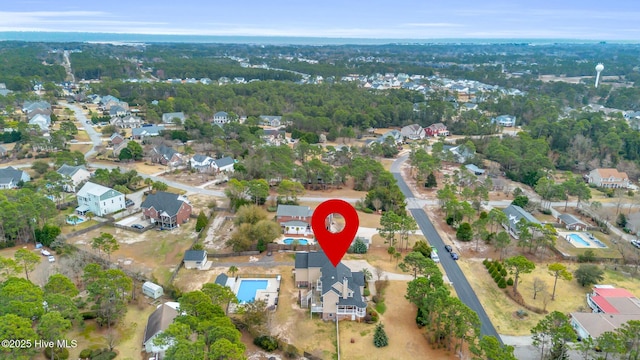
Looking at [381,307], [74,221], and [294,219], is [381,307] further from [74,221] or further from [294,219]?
[74,221]

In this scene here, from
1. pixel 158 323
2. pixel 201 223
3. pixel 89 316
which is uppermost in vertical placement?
pixel 158 323

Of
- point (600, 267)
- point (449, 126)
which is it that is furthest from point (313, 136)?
point (600, 267)

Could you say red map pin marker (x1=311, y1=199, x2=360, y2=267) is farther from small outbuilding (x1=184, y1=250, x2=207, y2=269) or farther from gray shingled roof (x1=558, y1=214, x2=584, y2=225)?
gray shingled roof (x1=558, y1=214, x2=584, y2=225)

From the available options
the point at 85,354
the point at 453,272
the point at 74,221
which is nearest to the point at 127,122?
the point at 74,221

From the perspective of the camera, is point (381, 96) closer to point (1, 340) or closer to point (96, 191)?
point (96, 191)

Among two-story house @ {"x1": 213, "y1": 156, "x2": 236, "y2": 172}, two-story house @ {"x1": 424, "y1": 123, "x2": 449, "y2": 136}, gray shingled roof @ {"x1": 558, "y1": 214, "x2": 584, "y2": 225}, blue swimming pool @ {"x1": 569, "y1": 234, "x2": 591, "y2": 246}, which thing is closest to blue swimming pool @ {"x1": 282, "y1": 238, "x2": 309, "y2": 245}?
two-story house @ {"x1": 213, "y1": 156, "x2": 236, "y2": 172}

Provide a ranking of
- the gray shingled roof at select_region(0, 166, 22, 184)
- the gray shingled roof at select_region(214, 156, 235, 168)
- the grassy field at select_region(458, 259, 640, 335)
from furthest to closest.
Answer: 1. the gray shingled roof at select_region(214, 156, 235, 168)
2. the gray shingled roof at select_region(0, 166, 22, 184)
3. the grassy field at select_region(458, 259, 640, 335)
